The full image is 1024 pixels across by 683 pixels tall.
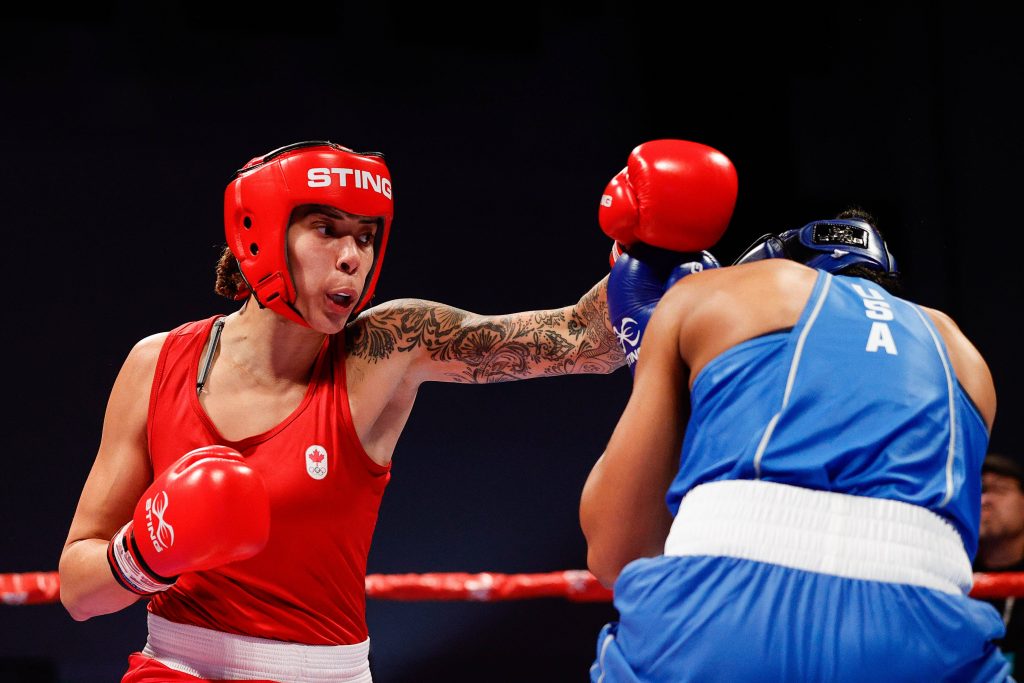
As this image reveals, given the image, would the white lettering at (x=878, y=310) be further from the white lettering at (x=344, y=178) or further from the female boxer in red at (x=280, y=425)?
the white lettering at (x=344, y=178)

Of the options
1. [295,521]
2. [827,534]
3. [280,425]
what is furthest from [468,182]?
[827,534]

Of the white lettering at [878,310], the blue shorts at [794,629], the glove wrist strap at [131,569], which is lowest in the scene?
the glove wrist strap at [131,569]

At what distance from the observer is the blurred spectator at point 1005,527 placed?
3.50 metres

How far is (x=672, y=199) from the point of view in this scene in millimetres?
1730

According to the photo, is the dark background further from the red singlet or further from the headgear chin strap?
the headgear chin strap

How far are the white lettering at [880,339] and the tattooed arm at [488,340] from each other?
869mm

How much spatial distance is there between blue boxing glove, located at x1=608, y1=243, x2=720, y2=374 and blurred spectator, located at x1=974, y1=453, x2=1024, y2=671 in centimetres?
217

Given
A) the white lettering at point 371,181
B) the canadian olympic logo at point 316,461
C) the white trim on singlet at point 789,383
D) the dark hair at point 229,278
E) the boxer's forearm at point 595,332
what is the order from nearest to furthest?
the white trim on singlet at point 789,383 → the canadian olympic logo at point 316,461 → the white lettering at point 371,181 → the boxer's forearm at point 595,332 → the dark hair at point 229,278

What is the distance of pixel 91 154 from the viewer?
4430 millimetres

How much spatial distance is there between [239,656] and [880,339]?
4.07 ft

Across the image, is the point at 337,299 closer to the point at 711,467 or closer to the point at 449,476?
the point at 711,467

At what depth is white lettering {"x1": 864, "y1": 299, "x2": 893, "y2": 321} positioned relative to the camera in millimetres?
1360

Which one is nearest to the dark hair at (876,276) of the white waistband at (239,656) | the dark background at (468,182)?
the white waistband at (239,656)

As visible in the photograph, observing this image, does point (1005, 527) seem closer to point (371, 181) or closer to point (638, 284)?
point (638, 284)
